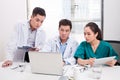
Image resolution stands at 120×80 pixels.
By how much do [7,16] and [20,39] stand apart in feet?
2.97

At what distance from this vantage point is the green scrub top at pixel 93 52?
2.16 metres

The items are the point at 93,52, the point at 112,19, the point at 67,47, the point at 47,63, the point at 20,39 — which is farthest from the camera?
the point at 112,19

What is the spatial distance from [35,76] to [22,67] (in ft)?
1.10

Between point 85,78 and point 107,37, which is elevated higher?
point 107,37

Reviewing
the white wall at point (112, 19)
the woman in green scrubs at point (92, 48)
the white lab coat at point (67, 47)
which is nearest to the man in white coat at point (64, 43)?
the white lab coat at point (67, 47)

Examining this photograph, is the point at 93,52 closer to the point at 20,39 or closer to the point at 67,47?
the point at 67,47

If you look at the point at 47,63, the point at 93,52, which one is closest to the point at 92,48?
the point at 93,52

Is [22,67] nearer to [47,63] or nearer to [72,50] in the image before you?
[47,63]

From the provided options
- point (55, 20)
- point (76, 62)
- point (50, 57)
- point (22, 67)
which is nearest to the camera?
point (50, 57)

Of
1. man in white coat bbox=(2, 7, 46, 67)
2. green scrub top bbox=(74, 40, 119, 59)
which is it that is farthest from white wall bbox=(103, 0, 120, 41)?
man in white coat bbox=(2, 7, 46, 67)

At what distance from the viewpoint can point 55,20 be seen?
373cm

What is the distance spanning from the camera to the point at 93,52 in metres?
2.15

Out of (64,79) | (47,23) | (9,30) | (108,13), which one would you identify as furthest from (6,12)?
(64,79)

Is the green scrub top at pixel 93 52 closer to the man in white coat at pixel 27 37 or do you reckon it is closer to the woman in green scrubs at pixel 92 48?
the woman in green scrubs at pixel 92 48
